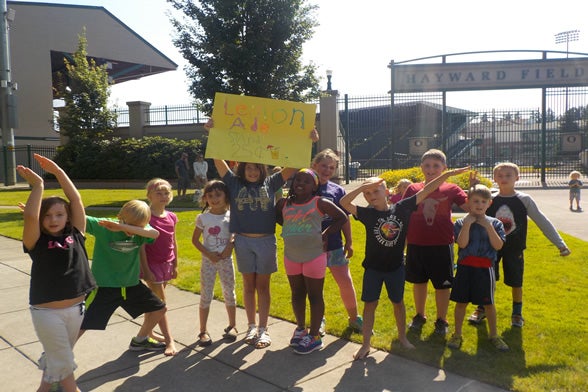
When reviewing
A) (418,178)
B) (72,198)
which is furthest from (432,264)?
(418,178)

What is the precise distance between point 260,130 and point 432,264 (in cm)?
188

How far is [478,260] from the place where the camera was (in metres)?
4.03

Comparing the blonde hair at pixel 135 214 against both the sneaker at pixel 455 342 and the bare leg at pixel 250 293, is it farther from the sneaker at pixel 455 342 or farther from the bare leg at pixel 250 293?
the sneaker at pixel 455 342

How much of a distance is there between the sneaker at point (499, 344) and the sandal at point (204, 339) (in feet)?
7.64

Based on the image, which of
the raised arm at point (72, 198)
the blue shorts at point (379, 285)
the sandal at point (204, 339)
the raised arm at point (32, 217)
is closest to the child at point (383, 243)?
the blue shorts at point (379, 285)

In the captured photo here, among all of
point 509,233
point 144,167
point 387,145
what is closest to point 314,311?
point 509,233

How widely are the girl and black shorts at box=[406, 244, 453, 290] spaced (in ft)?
2.72

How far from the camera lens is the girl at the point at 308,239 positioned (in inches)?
156

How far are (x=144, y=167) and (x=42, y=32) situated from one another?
1515 centimetres

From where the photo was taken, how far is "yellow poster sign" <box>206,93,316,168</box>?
4.22 meters

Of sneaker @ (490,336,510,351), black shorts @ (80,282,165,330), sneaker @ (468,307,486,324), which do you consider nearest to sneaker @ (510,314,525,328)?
sneaker @ (468,307,486,324)

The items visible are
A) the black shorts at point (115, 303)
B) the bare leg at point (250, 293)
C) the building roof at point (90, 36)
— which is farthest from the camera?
the building roof at point (90, 36)

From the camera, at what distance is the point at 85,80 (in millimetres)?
25078

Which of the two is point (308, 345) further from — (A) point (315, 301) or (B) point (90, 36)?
(B) point (90, 36)
